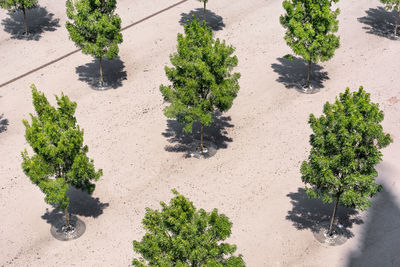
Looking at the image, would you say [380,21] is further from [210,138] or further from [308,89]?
[210,138]

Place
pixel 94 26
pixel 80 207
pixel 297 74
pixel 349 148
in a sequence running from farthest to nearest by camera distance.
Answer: pixel 297 74 < pixel 94 26 < pixel 80 207 < pixel 349 148

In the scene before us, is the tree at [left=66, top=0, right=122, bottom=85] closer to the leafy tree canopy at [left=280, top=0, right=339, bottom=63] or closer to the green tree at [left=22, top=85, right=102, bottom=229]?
the green tree at [left=22, top=85, right=102, bottom=229]

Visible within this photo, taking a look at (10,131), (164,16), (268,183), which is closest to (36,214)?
(10,131)

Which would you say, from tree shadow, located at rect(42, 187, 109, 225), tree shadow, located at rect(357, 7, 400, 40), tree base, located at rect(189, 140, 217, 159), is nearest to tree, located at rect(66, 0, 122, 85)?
tree base, located at rect(189, 140, 217, 159)

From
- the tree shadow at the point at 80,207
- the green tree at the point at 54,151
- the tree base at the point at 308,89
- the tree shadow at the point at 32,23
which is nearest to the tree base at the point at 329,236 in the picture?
the tree shadow at the point at 80,207

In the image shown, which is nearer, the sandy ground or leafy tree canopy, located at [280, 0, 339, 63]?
the sandy ground

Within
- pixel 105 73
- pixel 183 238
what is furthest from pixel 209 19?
pixel 183 238

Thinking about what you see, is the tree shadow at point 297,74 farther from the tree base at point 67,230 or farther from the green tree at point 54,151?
the green tree at point 54,151
